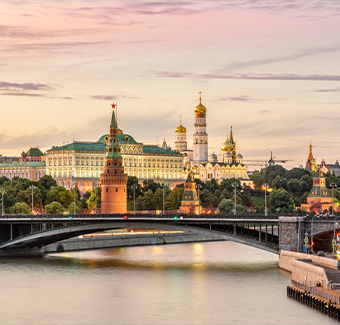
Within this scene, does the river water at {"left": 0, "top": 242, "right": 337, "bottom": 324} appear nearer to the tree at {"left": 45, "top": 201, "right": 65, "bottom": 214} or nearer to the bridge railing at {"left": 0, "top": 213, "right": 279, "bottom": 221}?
the bridge railing at {"left": 0, "top": 213, "right": 279, "bottom": 221}

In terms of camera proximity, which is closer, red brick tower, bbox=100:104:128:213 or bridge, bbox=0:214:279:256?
bridge, bbox=0:214:279:256

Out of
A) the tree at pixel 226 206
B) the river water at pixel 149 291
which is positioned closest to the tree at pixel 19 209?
the tree at pixel 226 206

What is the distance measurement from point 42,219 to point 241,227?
66.4 feet

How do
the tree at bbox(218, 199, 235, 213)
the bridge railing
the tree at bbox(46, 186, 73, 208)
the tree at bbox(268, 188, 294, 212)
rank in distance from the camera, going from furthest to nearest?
the tree at bbox(218, 199, 235, 213), the tree at bbox(46, 186, 73, 208), the tree at bbox(268, 188, 294, 212), the bridge railing

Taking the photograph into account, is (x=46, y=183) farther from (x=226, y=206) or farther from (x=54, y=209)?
(x=54, y=209)

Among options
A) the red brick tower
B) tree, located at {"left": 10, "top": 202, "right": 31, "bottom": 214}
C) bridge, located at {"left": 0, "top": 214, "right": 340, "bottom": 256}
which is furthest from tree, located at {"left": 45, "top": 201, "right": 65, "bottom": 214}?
bridge, located at {"left": 0, "top": 214, "right": 340, "bottom": 256}

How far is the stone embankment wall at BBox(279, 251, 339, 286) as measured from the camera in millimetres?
61772

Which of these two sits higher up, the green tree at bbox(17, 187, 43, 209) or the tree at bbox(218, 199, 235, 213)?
the green tree at bbox(17, 187, 43, 209)

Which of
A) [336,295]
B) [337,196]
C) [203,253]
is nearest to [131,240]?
[203,253]

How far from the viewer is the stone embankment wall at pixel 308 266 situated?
61.8 m

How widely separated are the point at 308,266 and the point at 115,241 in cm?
4785

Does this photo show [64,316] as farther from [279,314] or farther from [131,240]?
[131,240]

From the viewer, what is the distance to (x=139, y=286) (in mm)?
71875

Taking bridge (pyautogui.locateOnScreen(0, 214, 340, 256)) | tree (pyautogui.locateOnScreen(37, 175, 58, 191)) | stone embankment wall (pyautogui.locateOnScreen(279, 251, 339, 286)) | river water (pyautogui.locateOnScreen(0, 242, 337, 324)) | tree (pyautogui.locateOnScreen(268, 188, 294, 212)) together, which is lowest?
river water (pyautogui.locateOnScreen(0, 242, 337, 324))
